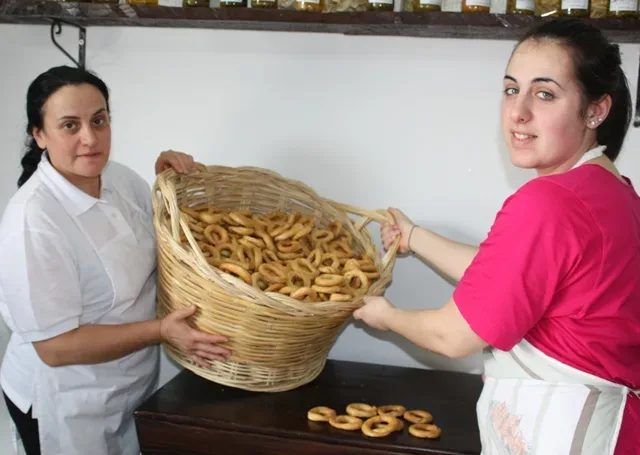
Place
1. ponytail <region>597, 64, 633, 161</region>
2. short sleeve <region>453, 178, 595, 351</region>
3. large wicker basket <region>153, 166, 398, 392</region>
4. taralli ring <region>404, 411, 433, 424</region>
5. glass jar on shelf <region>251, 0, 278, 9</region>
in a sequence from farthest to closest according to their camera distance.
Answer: glass jar on shelf <region>251, 0, 278, 9</region> < taralli ring <region>404, 411, 433, 424</region> < large wicker basket <region>153, 166, 398, 392</region> < ponytail <region>597, 64, 633, 161</region> < short sleeve <region>453, 178, 595, 351</region>

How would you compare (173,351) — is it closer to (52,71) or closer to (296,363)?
(296,363)

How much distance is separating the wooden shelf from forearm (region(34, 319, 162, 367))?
0.78m

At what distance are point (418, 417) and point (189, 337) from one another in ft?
1.70

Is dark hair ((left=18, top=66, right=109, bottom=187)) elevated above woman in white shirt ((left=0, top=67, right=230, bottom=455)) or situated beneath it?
elevated above

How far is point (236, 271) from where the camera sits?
1471mm

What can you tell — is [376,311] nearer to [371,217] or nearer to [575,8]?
[371,217]

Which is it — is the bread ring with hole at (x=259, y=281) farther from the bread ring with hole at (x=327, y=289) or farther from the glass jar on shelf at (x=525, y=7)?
the glass jar on shelf at (x=525, y=7)

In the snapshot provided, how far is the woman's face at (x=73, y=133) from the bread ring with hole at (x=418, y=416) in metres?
0.86

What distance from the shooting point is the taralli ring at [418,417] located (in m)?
1.52

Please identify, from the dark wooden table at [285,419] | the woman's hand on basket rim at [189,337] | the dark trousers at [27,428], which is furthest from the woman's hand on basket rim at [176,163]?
the dark trousers at [27,428]

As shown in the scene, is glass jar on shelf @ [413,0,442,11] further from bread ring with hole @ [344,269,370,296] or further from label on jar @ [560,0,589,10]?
bread ring with hole @ [344,269,370,296]

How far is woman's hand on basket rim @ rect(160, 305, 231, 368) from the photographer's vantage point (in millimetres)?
1485

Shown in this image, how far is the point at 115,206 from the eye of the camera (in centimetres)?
163

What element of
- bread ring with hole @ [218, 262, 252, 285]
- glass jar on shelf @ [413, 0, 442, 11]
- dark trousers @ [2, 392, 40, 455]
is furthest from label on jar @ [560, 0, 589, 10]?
dark trousers @ [2, 392, 40, 455]
